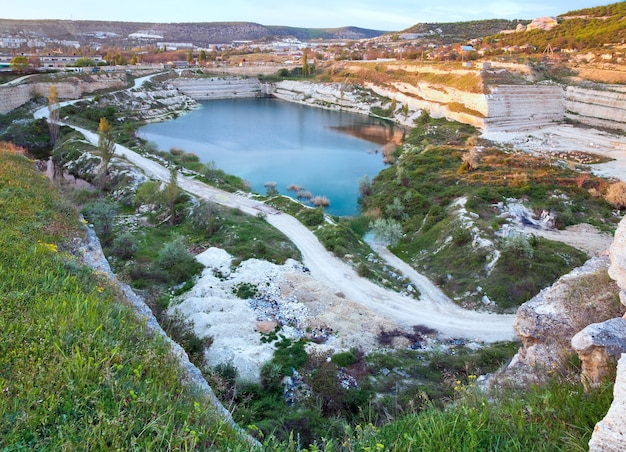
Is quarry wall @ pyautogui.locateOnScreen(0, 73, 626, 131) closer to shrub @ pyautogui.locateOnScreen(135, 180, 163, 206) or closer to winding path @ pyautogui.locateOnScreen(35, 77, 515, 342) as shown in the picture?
shrub @ pyautogui.locateOnScreen(135, 180, 163, 206)

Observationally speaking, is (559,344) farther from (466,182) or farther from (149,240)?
(466,182)

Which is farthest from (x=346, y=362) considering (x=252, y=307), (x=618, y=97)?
(x=618, y=97)

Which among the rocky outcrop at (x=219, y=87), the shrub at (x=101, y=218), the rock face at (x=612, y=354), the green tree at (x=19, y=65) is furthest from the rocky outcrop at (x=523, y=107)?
the green tree at (x=19, y=65)

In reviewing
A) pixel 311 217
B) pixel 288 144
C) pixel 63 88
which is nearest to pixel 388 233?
pixel 311 217

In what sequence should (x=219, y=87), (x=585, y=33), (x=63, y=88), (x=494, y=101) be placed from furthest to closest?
1. (x=219, y=87)
2. (x=585, y=33)
3. (x=63, y=88)
4. (x=494, y=101)

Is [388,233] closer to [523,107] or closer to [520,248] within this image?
[520,248]

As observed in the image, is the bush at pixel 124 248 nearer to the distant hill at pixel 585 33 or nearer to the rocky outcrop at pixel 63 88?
the rocky outcrop at pixel 63 88
